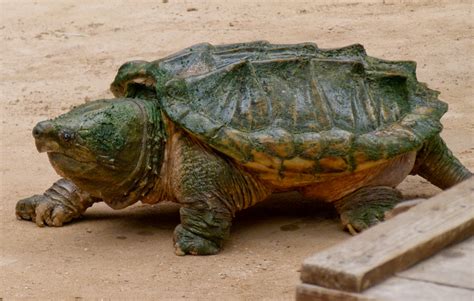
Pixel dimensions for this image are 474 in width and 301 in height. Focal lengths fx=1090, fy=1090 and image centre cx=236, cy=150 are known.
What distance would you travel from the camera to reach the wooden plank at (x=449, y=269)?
9.43 feet

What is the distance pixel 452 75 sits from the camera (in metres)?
8.80

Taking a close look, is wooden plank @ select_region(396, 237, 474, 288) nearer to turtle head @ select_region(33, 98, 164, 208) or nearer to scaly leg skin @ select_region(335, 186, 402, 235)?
scaly leg skin @ select_region(335, 186, 402, 235)

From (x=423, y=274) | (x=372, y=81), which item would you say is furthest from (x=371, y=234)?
(x=372, y=81)

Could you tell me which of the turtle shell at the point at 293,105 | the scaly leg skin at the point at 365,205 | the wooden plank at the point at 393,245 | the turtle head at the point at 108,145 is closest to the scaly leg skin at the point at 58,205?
the turtle head at the point at 108,145

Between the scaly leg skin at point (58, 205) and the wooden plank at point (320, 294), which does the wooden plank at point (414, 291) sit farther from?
the scaly leg skin at point (58, 205)

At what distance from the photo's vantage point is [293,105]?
5664 millimetres

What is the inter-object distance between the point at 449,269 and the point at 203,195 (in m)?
2.74

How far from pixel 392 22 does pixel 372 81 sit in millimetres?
4600

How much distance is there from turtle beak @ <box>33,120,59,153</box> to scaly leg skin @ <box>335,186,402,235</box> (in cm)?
154

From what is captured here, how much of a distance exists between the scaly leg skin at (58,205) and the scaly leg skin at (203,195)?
2.49 ft

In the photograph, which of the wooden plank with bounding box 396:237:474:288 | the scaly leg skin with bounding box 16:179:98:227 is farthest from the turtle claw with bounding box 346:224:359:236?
the wooden plank with bounding box 396:237:474:288

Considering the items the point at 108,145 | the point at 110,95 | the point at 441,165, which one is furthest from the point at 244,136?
the point at 110,95

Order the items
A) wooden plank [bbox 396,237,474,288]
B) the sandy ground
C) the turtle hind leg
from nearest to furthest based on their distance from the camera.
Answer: wooden plank [bbox 396,237,474,288] → the sandy ground → the turtle hind leg

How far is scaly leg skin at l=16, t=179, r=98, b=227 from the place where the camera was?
6.11 m
